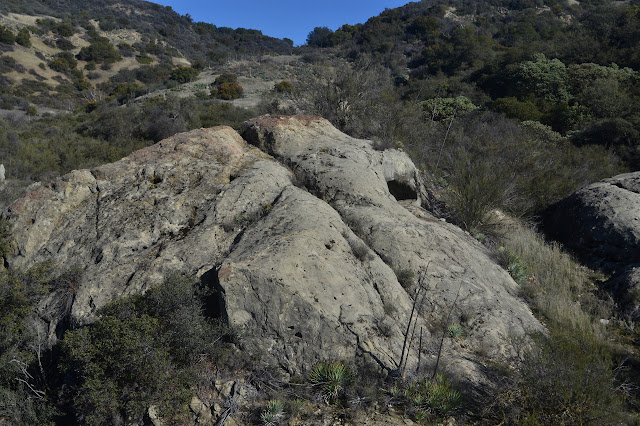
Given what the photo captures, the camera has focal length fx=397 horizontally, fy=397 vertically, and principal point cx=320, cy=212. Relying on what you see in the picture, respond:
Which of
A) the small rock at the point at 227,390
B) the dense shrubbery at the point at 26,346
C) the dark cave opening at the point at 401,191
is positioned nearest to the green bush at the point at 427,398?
the small rock at the point at 227,390

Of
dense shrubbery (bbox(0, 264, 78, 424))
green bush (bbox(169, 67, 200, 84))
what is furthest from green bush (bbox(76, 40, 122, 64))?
dense shrubbery (bbox(0, 264, 78, 424))

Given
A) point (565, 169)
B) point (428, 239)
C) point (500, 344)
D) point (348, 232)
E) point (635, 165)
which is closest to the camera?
point (500, 344)

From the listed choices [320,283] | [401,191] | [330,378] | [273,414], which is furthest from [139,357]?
[401,191]

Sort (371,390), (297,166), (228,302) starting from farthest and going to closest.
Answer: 1. (297,166)
2. (228,302)
3. (371,390)

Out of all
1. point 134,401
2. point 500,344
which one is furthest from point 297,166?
point 134,401

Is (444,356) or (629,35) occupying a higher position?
(629,35)

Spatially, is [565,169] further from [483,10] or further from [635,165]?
[483,10]

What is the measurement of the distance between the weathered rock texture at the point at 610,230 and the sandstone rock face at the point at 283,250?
6.91 ft

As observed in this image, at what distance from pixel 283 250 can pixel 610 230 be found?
7244mm

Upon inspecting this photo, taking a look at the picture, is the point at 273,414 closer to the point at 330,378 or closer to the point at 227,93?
the point at 330,378

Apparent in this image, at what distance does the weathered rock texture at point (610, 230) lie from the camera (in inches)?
270

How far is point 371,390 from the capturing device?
144 inches

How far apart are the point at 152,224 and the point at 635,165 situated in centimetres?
1788

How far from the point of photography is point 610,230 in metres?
8.07
